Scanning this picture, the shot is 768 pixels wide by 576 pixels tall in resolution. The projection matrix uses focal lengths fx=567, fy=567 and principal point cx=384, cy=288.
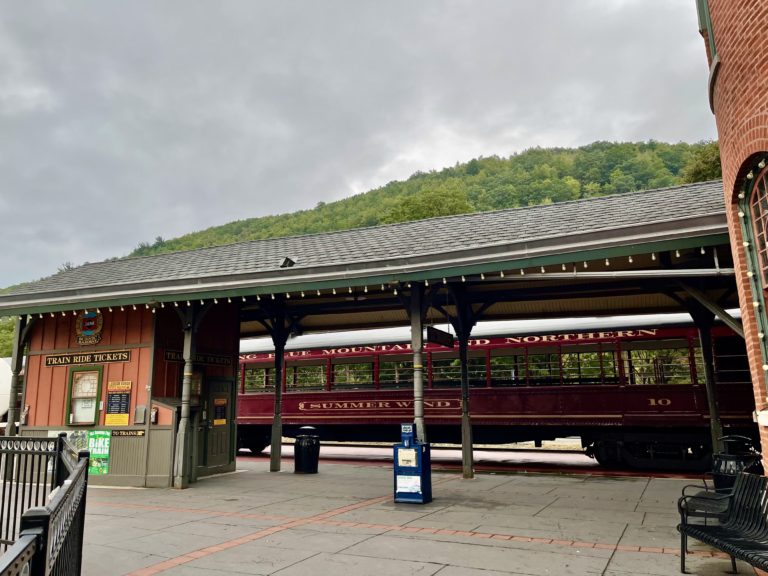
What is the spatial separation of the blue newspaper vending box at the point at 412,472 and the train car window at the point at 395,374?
6.12m

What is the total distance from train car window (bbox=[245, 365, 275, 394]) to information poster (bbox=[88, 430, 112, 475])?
639 cm

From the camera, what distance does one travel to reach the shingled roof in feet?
25.8

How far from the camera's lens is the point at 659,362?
13070 mm

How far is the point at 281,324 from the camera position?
1388 centimetres

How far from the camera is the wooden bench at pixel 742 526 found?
4422mm

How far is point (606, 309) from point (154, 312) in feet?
33.0

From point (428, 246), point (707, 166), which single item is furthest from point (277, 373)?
point (707, 166)

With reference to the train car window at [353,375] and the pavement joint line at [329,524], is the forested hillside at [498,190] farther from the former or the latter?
the pavement joint line at [329,524]

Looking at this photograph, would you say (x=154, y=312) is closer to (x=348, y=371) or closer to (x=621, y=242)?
(x=348, y=371)

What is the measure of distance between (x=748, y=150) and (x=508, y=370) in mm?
9336

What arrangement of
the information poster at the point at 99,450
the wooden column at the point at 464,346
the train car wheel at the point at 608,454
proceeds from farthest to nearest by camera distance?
the train car wheel at the point at 608,454 → the wooden column at the point at 464,346 → the information poster at the point at 99,450

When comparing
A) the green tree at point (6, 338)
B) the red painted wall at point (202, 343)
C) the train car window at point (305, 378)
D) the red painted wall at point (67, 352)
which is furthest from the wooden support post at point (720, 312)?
the green tree at point (6, 338)

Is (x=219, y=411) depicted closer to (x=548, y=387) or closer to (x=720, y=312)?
(x=548, y=387)

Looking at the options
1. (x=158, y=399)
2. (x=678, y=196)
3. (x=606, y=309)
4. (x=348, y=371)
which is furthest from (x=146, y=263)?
(x=678, y=196)
